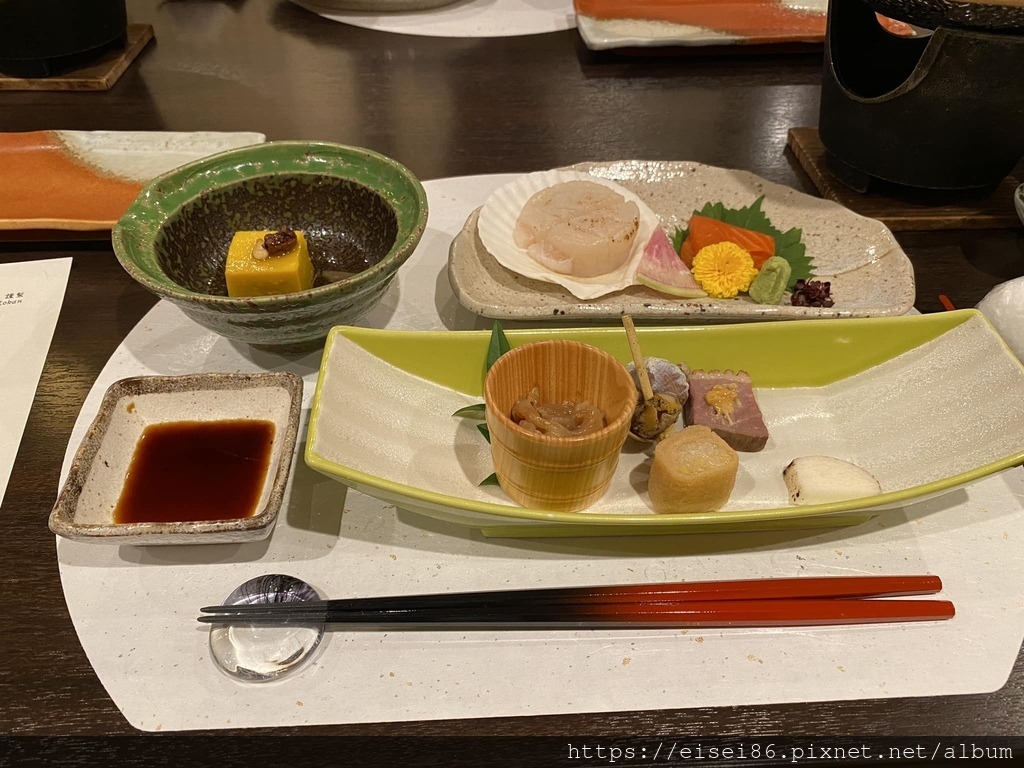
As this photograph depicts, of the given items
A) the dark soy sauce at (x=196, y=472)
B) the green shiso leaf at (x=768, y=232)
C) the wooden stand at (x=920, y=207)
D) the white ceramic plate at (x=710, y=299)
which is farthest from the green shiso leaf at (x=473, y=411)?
the wooden stand at (x=920, y=207)

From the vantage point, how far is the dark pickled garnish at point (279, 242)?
1.48 metres

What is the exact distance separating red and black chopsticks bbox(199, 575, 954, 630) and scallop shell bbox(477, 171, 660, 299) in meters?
0.79

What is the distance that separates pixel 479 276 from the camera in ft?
5.66

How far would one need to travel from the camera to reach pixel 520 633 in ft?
3.70

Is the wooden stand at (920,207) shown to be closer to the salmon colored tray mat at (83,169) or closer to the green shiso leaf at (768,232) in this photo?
the green shiso leaf at (768,232)

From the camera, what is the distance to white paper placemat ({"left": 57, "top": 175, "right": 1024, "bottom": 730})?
1.05 metres

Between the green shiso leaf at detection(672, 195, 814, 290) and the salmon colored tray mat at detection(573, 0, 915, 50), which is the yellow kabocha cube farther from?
the salmon colored tray mat at detection(573, 0, 915, 50)

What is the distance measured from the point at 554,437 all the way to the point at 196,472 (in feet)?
2.30

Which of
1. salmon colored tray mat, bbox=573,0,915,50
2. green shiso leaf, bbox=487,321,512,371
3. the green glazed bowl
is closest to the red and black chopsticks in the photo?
green shiso leaf, bbox=487,321,512,371

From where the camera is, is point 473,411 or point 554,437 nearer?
point 554,437

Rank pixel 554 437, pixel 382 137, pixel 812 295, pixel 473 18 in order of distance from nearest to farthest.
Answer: pixel 554 437 → pixel 812 295 → pixel 382 137 → pixel 473 18

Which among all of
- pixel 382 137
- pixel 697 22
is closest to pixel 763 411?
pixel 382 137

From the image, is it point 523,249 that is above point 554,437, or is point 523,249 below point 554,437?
below

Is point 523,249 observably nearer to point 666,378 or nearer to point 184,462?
point 666,378
